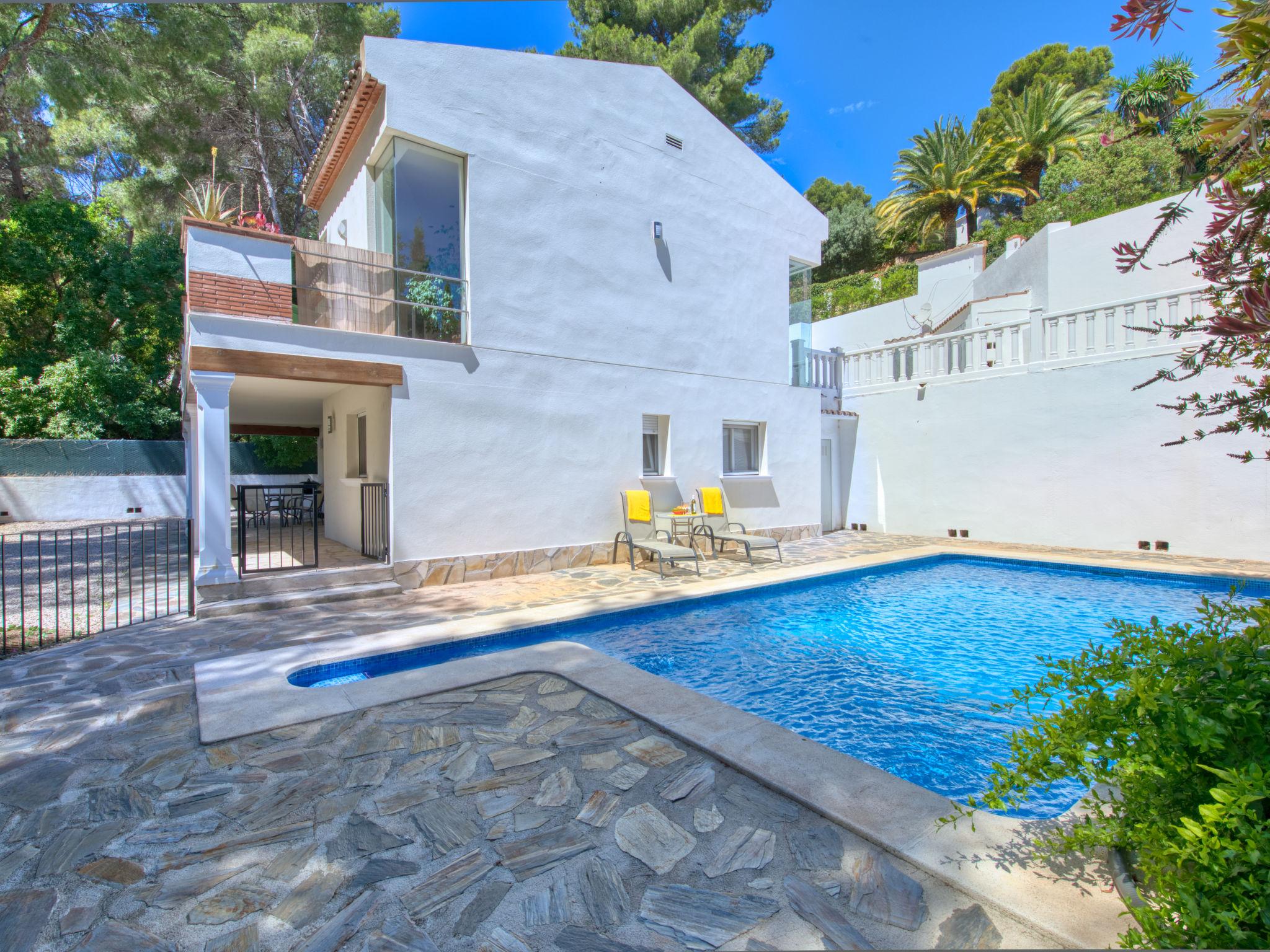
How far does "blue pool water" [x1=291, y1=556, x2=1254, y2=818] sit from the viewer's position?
15.6ft

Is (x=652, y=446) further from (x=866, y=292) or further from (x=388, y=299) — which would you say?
(x=866, y=292)

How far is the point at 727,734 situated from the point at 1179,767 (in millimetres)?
2370

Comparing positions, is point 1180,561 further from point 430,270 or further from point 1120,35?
point 430,270

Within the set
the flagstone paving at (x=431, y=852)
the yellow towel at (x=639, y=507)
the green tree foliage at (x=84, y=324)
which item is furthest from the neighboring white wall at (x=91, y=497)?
the flagstone paving at (x=431, y=852)

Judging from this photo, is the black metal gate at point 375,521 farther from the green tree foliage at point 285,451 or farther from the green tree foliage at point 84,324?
the green tree foliage at point 84,324

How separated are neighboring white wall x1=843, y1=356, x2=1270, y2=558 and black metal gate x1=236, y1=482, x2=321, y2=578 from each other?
490 inches

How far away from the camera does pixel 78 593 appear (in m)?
9.46

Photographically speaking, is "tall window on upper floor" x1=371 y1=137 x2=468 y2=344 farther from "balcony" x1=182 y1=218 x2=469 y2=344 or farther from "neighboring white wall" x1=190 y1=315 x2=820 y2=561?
"neighboring white wall" x1=190 y1=315 x2=820 y2=561

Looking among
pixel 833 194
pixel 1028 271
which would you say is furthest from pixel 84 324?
pixel 833 194

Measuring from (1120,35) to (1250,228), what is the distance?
817 mm

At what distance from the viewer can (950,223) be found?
88.4 feet

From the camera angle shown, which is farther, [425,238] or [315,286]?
[425,238]

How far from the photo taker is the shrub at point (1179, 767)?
74.6 inches

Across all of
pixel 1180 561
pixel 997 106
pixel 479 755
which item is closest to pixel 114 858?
pixel 479 755
